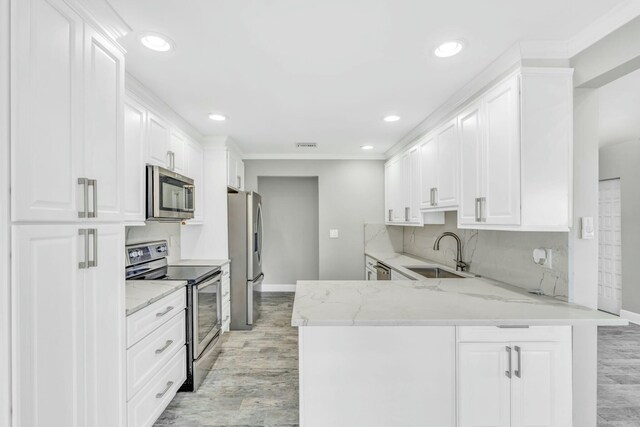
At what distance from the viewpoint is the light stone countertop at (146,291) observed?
1807 mm

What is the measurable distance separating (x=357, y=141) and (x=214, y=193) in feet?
6.18

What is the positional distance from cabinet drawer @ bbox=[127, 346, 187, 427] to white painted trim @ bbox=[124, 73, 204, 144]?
189 cm

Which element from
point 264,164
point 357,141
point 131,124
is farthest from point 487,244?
point 264,164

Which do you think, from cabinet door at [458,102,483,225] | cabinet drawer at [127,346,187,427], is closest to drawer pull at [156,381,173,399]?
cabinet drawer at [127,346,187,427]

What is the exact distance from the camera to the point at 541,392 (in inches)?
61.4

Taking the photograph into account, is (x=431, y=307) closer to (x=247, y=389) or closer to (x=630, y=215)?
(x=247, y=389)

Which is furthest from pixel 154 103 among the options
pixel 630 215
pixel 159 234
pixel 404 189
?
pixel 630 215

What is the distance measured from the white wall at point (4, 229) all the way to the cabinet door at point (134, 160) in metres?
1.20

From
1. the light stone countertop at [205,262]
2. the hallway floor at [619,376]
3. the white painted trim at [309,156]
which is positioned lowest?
the hallway floor at [619,376]

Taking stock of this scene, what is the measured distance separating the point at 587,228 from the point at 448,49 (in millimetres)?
1260

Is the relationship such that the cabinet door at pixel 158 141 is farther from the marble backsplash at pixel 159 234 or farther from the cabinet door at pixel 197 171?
the marble backsplash at pixel 159 234

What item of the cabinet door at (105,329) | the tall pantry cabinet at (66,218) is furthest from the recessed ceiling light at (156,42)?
the cabinet door at (105,329)

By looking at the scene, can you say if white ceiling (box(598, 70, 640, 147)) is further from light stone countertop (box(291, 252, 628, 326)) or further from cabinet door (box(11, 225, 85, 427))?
cabinet door (box(11, 225, 85, 427))

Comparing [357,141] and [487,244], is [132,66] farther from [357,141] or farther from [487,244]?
[487,244]
